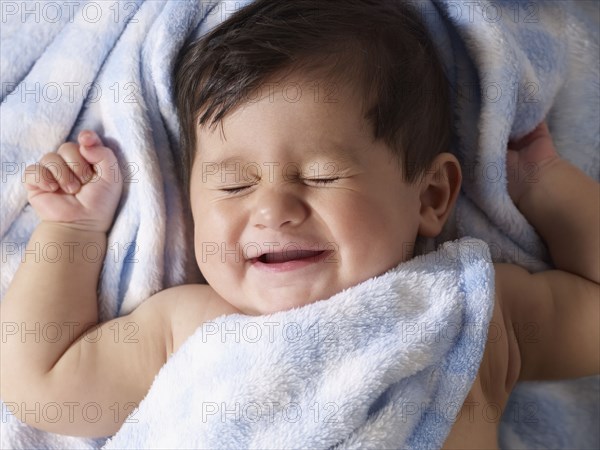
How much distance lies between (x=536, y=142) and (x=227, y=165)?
65cm

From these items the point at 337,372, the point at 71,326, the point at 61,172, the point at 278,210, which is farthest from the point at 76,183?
the point at 337,372

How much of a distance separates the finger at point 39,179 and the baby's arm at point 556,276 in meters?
0.84

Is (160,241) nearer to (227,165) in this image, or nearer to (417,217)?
(227,165)

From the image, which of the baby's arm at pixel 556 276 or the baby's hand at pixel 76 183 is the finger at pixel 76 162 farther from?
the baby's arm at pixel 556 276

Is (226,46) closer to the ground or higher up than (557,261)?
higher up

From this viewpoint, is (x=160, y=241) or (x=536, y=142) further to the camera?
(x=536, y=142)

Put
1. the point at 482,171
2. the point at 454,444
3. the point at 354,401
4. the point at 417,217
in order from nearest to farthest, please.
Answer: the point at 354,401 → the point at 454,444 → the point at 417,217 → the point at 482,171

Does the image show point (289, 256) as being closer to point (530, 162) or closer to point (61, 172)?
point (61, 172)

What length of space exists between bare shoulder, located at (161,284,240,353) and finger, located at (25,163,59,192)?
29 centimetres

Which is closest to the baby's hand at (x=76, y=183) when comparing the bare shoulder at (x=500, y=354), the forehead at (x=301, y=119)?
the forehead at (x=301, y=119)

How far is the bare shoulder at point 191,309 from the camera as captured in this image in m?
1.34

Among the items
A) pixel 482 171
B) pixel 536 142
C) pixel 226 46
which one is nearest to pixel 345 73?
pixel 226 46

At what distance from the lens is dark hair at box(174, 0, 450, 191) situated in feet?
4.15

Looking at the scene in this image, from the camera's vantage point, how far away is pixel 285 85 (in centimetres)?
125
